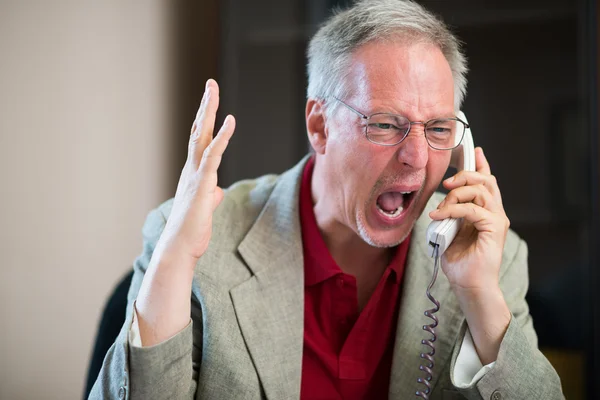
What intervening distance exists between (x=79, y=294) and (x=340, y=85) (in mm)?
1450

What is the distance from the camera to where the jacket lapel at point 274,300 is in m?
1.31

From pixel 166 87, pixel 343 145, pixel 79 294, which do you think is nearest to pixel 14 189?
pixel 79 294

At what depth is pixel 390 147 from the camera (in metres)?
1.32

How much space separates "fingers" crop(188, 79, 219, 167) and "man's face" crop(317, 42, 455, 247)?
1.07ft

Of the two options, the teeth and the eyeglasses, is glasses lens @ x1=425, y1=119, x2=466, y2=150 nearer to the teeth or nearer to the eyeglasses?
the eyeglasses

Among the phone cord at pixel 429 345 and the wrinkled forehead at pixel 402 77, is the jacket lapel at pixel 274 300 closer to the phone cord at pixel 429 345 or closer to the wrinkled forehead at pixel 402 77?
the phone cord at pixel 429 345

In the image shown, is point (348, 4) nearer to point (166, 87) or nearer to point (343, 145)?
point (166, 87)

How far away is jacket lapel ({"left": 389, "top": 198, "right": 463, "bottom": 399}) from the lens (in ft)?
Result: 4.42

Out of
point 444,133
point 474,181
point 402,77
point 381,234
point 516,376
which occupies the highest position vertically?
point 402,77

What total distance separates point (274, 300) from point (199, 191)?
35 cm

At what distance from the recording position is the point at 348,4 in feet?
7.89

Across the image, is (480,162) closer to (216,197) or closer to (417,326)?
(417,326)

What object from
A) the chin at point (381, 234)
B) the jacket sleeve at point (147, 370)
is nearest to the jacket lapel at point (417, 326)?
the chin at point (381, 234)

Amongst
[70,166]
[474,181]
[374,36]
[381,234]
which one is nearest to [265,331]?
[381,234]
